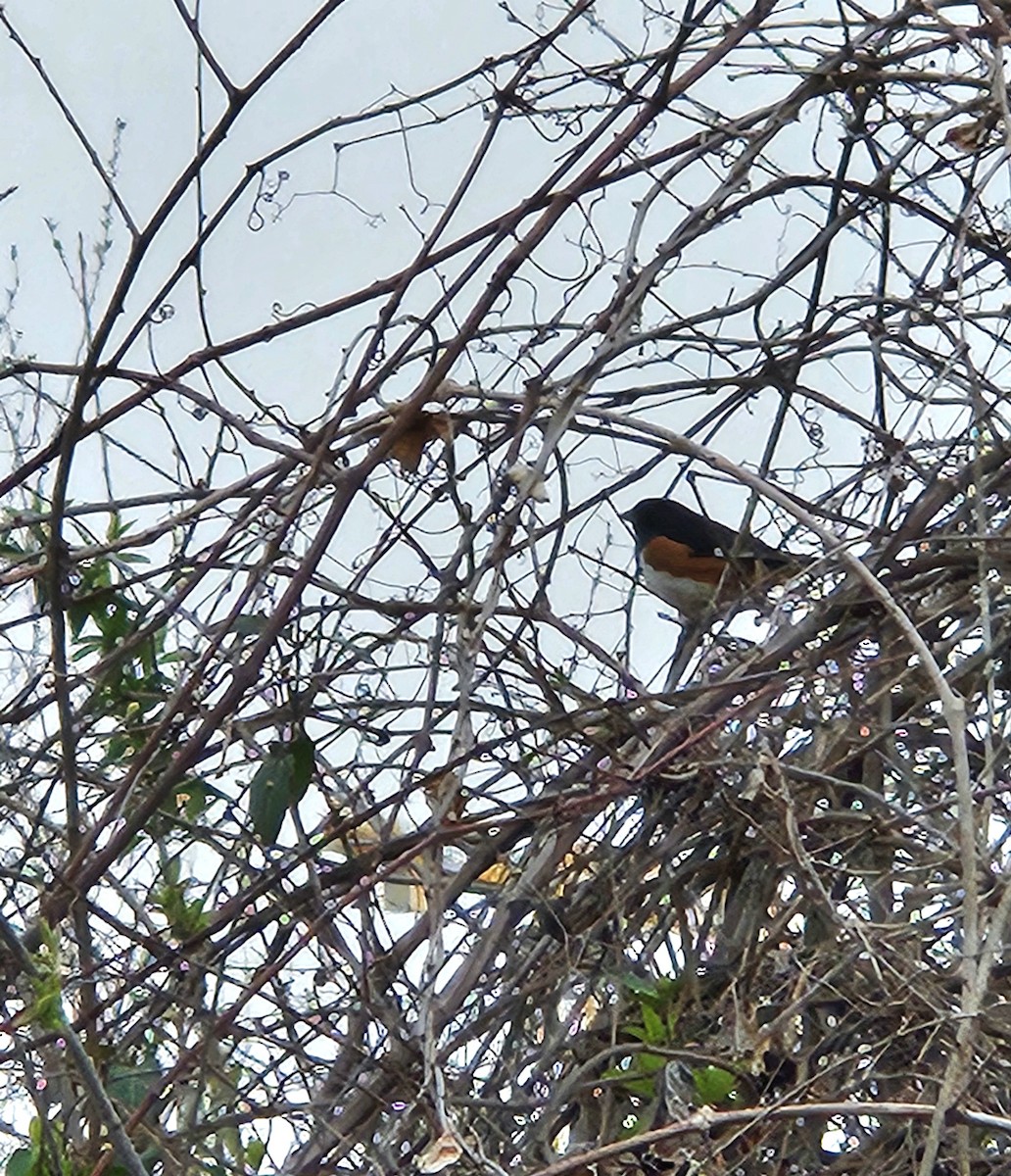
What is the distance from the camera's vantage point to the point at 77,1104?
1.52m

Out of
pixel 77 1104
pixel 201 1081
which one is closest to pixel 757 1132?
pixel 201 1081

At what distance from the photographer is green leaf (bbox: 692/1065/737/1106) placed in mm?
1477

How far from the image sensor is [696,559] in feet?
10.1

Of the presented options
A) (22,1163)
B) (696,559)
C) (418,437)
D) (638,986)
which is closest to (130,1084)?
(22,1163)

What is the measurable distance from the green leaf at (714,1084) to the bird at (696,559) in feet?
1.82

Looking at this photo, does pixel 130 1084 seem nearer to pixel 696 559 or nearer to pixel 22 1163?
pixel 22 1163

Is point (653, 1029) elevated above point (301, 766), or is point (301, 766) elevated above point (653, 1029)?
point (301, 766)

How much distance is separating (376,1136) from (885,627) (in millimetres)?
736

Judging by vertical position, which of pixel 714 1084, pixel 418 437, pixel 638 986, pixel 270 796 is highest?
pixel 418 437

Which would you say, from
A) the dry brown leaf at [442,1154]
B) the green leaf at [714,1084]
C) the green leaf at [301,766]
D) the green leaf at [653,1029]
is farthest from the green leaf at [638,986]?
the dry brown leaf at [442,1154]

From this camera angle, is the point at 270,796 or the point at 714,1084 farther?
the point at 270,796

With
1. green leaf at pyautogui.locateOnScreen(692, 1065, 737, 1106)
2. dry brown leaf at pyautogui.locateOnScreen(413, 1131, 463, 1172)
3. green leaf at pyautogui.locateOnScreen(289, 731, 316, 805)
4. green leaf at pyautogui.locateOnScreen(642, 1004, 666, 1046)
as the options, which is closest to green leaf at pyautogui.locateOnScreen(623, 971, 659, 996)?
green leaf at pyautogui.locateOnScreen(642, 1004, 666, 1046)

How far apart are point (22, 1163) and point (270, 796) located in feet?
1.41

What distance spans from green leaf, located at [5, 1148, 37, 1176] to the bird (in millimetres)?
919
